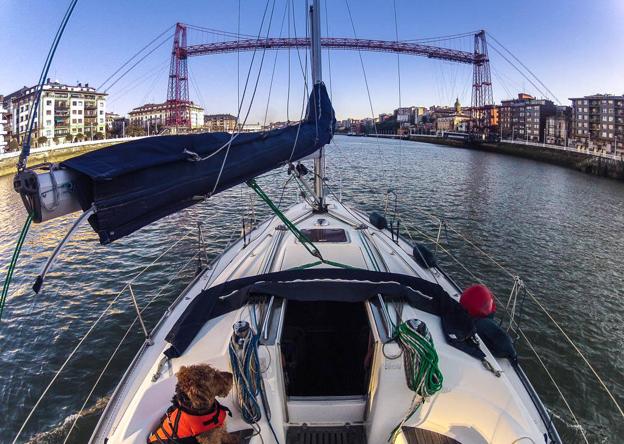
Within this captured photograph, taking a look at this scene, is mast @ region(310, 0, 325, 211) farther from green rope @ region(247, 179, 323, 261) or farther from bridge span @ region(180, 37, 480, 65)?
bridge span @ region(180, 37, 480, 65)

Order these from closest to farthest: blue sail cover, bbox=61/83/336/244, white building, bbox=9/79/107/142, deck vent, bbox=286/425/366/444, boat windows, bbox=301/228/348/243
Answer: blue sail cover, bbox=61/83/336/244, deck vent, bbox=286/425/366/444, boat windows, bbox=301/228/348/243, white building, bbox=9/79/107/142

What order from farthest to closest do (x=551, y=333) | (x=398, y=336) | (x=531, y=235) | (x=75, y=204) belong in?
(x=531, y=235) < (x=551, y=333) < (x=398, y=336) < (x=75, y=204)

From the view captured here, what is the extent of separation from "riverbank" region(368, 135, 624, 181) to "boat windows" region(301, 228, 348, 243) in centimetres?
2910

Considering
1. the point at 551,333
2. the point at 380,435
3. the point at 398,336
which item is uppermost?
the point at 398,336

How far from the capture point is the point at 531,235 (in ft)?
35.0

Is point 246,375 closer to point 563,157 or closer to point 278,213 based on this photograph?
point 278,213

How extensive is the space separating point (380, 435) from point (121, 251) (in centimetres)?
814

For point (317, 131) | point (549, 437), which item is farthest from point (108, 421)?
point (317, 131)

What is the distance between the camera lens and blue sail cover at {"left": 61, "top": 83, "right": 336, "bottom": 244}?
75.9 inches

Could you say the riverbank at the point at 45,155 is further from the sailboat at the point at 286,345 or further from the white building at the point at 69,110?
the sailboat at the point at 286,345

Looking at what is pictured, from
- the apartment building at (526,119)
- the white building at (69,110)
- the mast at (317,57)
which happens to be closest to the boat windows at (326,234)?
the mast at (317,57)

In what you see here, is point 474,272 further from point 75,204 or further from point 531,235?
point 75,204

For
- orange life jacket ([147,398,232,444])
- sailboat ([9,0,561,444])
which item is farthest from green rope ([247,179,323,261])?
orange life jacket ([147,398,232,444])

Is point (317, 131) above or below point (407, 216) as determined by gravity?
above
